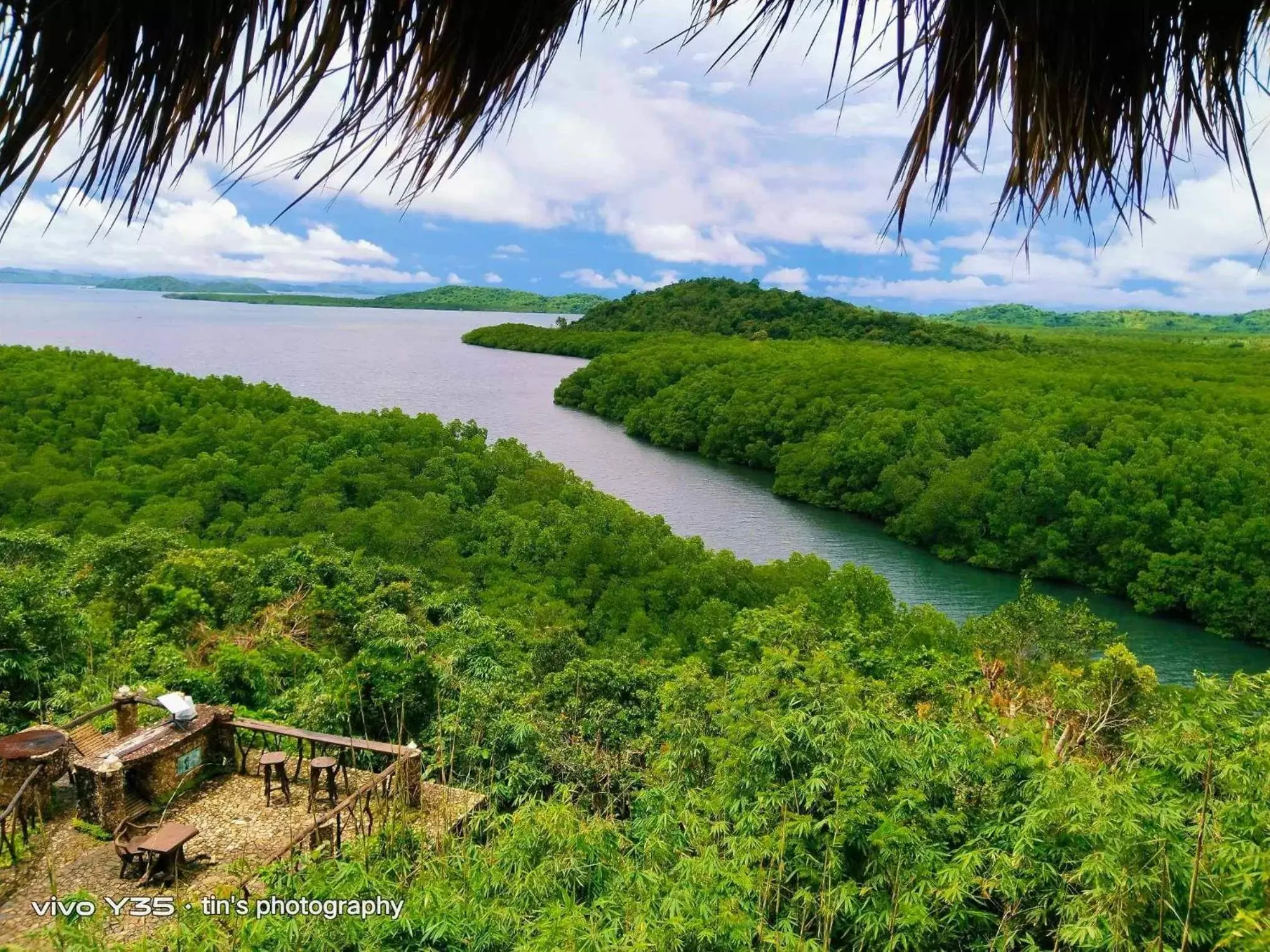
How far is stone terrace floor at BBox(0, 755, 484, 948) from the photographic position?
4379 mm

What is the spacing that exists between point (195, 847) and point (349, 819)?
89 cm

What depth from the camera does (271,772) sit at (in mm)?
5738

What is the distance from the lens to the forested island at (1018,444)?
23922 mm

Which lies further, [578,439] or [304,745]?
[578,439]

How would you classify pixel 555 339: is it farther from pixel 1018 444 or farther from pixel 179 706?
pixel 179 706

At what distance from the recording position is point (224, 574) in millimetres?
12102

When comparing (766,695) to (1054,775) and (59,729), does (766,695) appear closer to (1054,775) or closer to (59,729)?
(1054,775)

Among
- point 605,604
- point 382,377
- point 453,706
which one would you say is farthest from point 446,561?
point 382,377

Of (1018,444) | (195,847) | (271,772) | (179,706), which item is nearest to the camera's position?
(195,847)

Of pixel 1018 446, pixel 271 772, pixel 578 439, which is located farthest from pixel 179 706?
pixel 578 439

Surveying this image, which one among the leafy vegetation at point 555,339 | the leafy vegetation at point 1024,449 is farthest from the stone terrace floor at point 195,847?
the leafy vegetation at point 555,339

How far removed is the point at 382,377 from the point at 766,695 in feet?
168

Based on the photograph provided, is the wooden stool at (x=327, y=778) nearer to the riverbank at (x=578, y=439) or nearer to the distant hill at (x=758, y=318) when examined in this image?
the riverbank at (x=578, y=439)

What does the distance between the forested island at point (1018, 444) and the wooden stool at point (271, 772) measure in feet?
77.8
